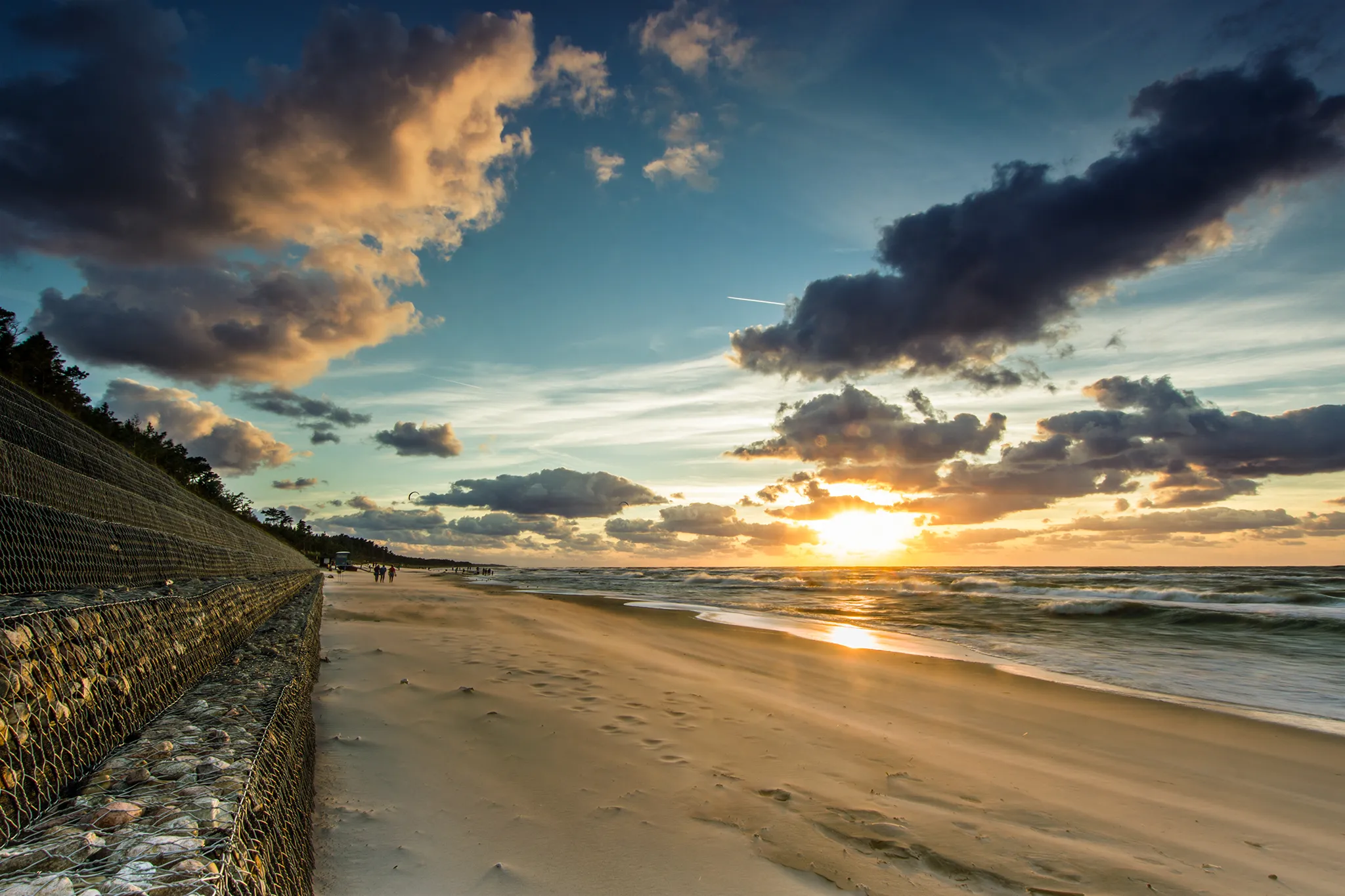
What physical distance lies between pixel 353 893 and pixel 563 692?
4923 mm

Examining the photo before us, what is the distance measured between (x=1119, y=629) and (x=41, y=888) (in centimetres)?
2339

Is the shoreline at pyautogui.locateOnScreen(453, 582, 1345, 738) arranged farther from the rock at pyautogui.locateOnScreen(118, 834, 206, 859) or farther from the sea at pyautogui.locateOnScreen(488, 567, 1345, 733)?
the rock at pyautogui.locateOnScreen(118, 834, 206, 859)

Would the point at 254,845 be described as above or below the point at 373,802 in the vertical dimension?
above

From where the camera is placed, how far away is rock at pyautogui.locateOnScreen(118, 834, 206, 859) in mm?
1926

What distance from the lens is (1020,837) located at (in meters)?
4.54

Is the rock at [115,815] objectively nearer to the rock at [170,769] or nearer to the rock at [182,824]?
the rock at [182,824]

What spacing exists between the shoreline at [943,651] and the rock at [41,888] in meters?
11.9

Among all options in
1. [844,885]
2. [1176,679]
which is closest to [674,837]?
[844,885]

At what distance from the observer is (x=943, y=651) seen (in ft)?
45.9

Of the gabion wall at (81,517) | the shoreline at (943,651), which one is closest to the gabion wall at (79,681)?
the gabion wall at (81,517)

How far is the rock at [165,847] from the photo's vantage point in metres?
1.93

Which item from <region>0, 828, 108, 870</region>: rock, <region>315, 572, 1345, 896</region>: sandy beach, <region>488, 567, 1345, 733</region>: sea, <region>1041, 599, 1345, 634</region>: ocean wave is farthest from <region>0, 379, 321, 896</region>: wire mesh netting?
<region>1041, 599, 1345, 634</region>: ocean wave

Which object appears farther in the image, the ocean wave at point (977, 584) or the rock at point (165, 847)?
the ocean wave at point (977, 584)

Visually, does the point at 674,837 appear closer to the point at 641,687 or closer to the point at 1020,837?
the point at 1020,837
